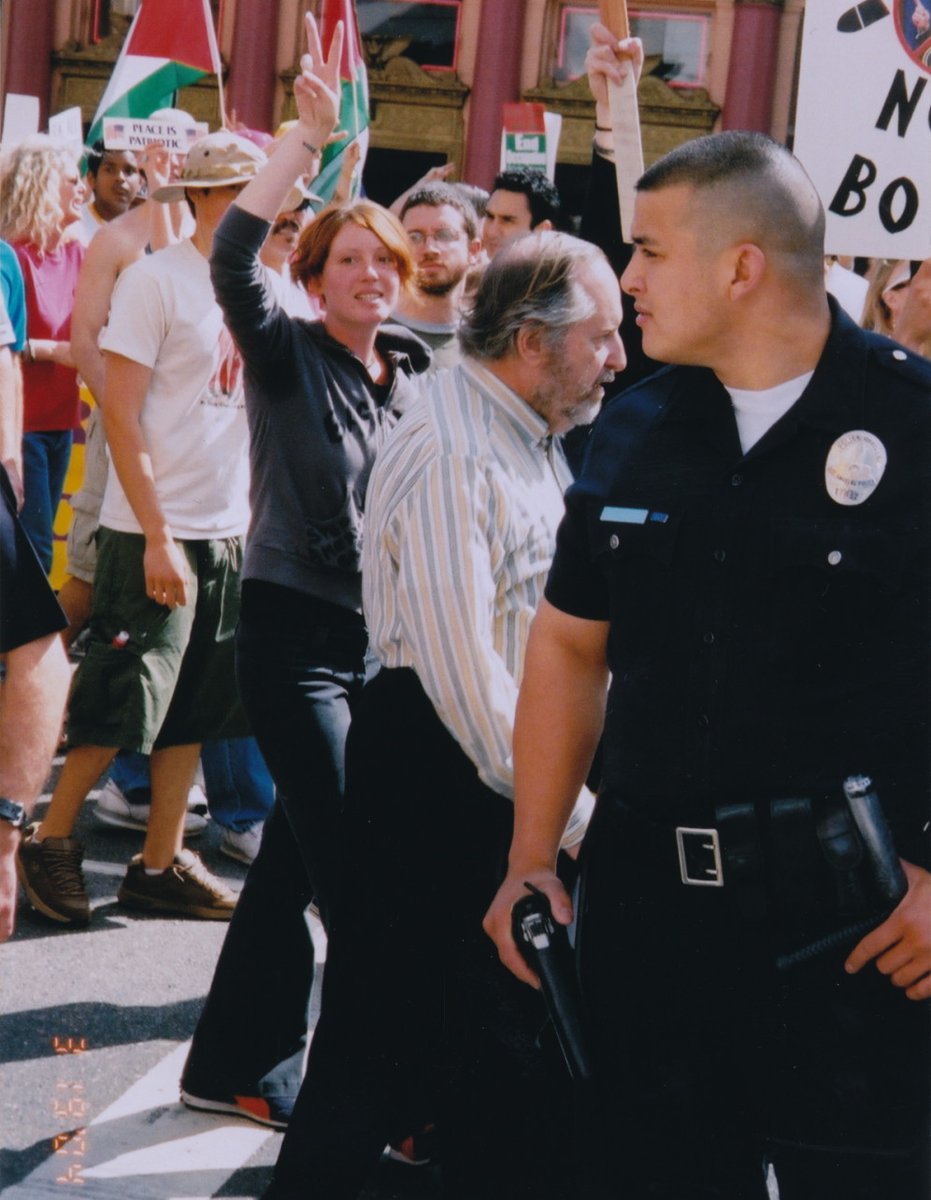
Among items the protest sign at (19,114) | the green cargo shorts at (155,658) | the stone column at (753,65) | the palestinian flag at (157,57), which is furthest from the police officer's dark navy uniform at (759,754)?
the stone column at (753,65)

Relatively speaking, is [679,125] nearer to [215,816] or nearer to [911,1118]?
[215,816]

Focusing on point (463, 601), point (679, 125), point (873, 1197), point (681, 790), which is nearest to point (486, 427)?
point (463, 601)

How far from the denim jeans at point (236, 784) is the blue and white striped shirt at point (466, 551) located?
2684 millimetres

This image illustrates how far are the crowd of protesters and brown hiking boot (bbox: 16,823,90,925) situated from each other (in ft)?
3.99

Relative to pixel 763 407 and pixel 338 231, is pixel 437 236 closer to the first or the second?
pixel 338 231

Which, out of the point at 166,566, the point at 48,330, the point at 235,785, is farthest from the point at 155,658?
the point at 48,330

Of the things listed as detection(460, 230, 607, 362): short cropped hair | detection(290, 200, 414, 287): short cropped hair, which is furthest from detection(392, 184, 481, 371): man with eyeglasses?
detection(460, 230, 607, 362): short cropped hair

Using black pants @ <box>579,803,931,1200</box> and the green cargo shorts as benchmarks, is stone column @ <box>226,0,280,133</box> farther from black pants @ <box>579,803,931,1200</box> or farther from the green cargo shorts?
black pants @ <box>579,803,931,1200</box>

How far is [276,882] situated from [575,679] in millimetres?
1378

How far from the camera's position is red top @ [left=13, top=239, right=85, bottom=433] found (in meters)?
7.16

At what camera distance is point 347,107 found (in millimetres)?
7793

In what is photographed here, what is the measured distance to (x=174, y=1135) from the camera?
3.62m

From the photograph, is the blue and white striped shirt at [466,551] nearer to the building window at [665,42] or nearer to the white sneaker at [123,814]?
the white sneaker at [123,814]

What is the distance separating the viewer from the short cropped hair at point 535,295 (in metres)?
3.00
